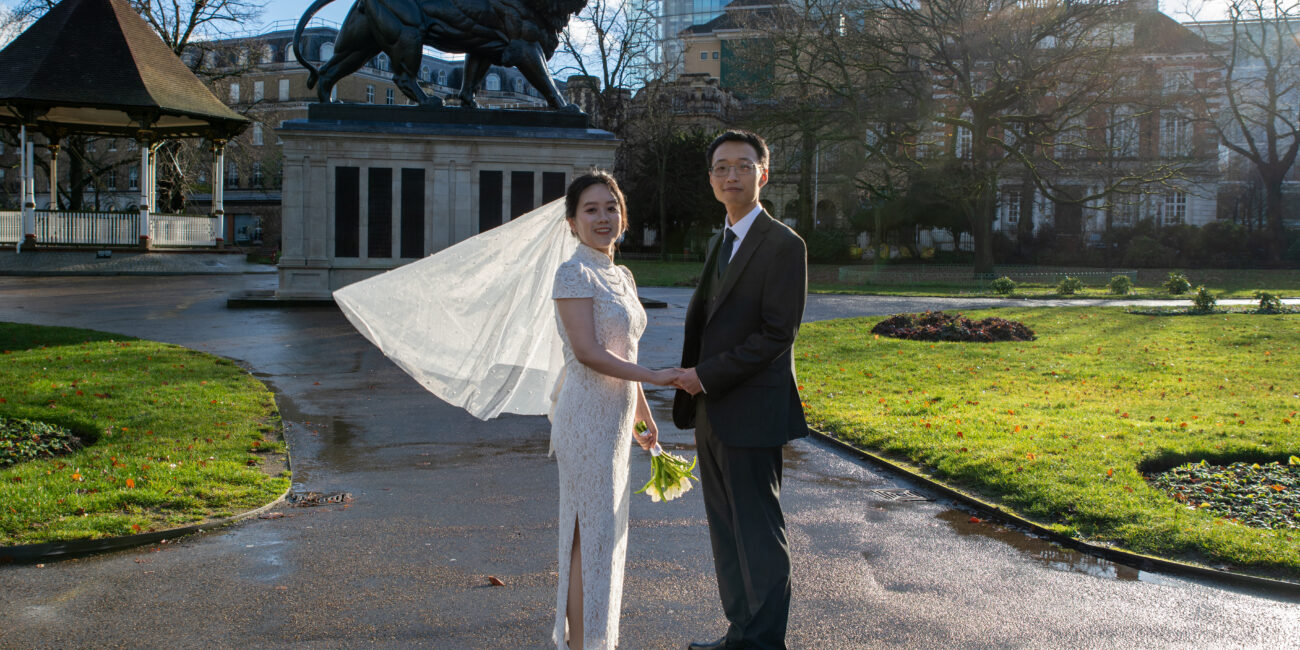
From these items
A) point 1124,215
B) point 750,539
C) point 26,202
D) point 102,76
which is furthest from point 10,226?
point 1124,215

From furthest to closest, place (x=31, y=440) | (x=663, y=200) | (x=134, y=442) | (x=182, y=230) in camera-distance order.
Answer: (x=663, y=200) < (x=182, y=230) < (x=134, y=442) < (x=31, y=440)

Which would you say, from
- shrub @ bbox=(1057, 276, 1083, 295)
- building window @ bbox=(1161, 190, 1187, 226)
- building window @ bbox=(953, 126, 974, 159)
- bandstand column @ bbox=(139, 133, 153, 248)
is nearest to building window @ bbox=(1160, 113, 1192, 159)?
building window @ bbox=(1161, 190, 1187, 226)

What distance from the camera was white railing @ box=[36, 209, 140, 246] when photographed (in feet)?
106

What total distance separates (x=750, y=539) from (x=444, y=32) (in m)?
17.8

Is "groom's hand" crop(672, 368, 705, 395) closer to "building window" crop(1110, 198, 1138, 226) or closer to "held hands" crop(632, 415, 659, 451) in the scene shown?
"held hands" crop(632, 415, 659, 451)

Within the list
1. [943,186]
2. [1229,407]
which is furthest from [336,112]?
[943,186]

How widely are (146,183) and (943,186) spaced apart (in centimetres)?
2852

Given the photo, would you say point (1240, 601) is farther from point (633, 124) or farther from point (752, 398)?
point (633, 124)

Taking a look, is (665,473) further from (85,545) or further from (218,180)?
(218,180)

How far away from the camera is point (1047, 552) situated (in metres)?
5.67

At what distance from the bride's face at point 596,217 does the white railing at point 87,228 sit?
33693 millimetres

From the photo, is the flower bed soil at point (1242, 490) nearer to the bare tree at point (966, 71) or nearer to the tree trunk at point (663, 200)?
the bare tree at point (966, 71)

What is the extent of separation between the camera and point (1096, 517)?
238 inches

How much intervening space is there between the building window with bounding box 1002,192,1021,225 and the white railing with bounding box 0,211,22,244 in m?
53.7
